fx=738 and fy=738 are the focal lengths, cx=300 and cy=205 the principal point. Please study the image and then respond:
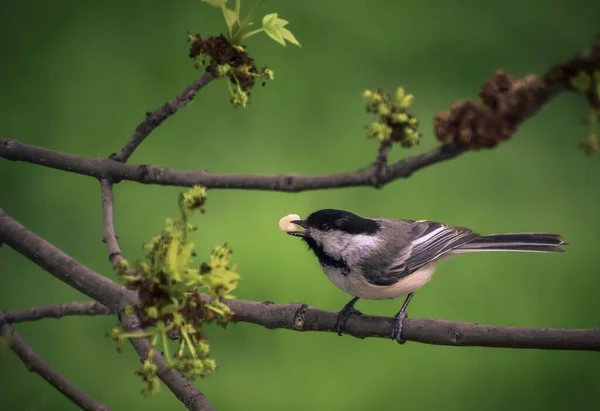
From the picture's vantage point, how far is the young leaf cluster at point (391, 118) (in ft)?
1.90

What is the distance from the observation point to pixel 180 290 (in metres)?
0.59

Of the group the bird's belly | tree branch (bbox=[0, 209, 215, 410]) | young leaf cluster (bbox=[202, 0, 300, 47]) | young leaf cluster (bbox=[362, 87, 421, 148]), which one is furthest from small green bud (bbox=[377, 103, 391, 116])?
the bird's belly

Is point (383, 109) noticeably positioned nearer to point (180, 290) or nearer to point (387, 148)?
point (387, 148)

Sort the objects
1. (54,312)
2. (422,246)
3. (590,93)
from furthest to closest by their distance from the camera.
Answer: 1. (422,246)
2. (54,312)
3. (590,93)

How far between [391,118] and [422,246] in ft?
1.64

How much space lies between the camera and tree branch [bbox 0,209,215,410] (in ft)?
2.20

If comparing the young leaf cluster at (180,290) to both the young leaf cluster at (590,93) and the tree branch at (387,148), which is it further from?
the young leaf cluster at (590,93)

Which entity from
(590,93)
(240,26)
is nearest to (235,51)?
(240,26)

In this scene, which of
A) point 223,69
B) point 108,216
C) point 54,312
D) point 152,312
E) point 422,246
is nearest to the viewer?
point 152,312

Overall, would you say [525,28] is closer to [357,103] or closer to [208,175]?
[357,103]

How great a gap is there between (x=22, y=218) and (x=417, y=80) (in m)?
0.84

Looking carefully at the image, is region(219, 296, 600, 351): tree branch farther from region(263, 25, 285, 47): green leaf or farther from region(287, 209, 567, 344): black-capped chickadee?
region(263, 25, 285, 47): green leaf

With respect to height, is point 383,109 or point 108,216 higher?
point 383,109

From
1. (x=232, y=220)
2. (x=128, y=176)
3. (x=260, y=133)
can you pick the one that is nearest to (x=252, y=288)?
(x=232, y=220)
